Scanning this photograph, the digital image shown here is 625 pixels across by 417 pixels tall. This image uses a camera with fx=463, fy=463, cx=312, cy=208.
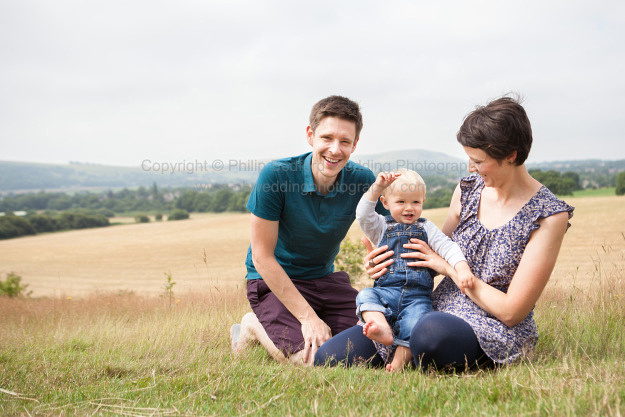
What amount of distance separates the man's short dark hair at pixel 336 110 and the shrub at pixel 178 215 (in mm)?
49870

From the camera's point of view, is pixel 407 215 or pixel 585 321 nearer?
pixel 407 215

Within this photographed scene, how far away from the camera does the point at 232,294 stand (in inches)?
270

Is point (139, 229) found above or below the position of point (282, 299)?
below

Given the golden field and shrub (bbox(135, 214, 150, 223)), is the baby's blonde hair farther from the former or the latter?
shrub (bbox(135, 214, 150, 223))

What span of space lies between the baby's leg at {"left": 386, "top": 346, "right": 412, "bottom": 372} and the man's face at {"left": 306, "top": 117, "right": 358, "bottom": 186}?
1.45m

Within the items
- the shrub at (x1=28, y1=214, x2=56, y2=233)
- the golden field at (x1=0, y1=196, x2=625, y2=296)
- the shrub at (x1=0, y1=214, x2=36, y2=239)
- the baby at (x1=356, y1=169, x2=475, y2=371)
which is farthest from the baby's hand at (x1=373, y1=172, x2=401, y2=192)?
the shrub at (x1=28, y1=214, x2=56, y2=233)

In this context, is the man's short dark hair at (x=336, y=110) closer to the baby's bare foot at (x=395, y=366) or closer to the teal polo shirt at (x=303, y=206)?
the teal polo shirt at (x=303, y=206)

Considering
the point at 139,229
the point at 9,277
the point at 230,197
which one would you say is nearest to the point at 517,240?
the point at 9,277

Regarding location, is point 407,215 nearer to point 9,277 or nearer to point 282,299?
point 282,299

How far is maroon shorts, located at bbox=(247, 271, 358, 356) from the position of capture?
3.96 metres

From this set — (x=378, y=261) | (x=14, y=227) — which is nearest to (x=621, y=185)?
(x=378, y=261)

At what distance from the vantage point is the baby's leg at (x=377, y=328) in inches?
119

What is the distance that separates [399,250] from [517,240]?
32.1 inches

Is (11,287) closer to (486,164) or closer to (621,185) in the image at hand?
(486,164)
